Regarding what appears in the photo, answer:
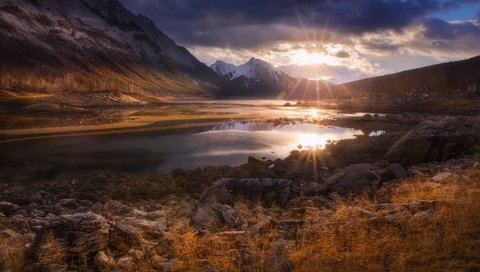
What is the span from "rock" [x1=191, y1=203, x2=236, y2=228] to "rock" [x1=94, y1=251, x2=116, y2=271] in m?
3.59

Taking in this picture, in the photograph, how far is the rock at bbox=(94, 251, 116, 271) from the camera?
968 cm

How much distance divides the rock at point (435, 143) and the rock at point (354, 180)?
1148 centimetres

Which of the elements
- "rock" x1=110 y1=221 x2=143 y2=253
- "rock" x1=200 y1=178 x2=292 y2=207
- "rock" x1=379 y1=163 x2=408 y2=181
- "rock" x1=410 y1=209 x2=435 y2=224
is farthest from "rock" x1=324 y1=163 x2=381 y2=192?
"rock" x1=110 y1=221 x2=143 y2=253

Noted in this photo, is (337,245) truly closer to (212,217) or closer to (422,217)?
(422,217)

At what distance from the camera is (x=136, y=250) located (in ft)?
34.4

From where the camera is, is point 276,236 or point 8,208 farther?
point 8,208

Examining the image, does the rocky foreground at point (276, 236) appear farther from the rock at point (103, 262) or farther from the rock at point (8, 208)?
the rock at point (8, 208)

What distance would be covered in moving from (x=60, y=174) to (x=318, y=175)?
21804mm

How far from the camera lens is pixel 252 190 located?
21.5m

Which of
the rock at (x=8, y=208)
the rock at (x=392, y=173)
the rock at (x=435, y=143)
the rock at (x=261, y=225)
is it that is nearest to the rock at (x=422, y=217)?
the rock at (x=261, y=225)

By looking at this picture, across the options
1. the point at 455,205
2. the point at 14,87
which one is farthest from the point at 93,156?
the point at 14,87

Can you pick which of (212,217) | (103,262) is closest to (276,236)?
(212,217)

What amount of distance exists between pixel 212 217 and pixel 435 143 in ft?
84.8

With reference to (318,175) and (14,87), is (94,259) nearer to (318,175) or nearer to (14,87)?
(318,175)
